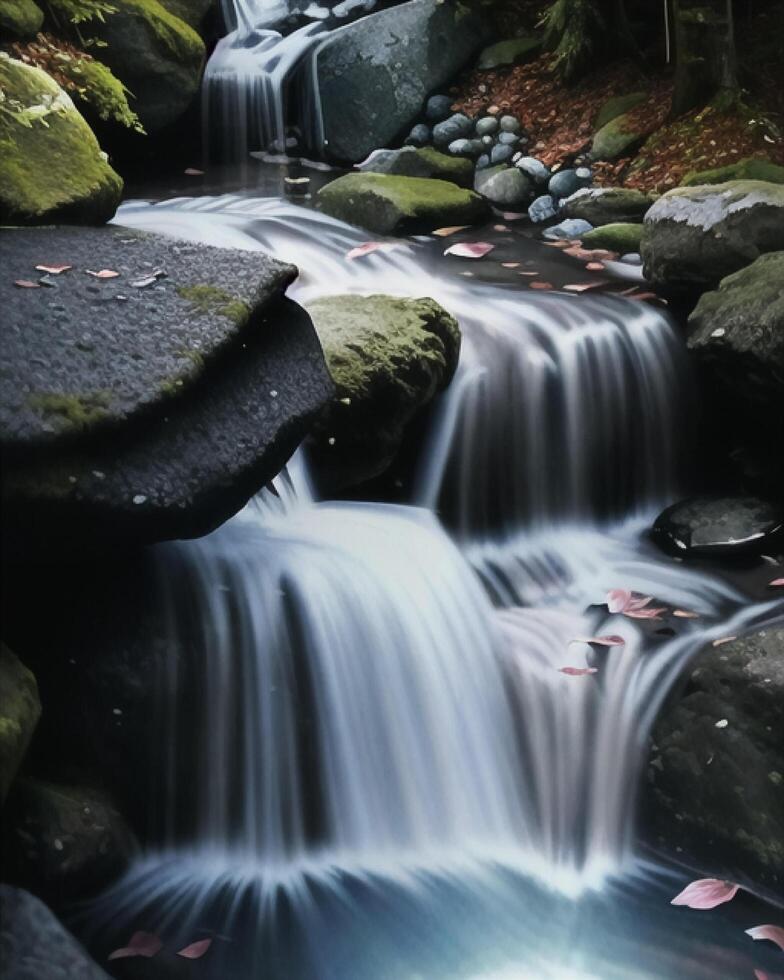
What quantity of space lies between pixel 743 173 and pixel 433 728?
15.2 feet

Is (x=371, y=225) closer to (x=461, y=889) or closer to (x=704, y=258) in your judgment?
(x=704, y=258)

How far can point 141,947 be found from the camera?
3.21 meters

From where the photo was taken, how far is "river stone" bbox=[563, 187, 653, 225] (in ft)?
23.9

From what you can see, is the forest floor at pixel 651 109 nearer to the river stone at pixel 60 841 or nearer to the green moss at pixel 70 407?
the green moss at pixel 70 407

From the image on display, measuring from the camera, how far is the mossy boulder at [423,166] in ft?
27.0

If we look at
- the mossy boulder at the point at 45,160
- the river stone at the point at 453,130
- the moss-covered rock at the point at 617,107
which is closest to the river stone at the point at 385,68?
the river stone at the point at 453,130

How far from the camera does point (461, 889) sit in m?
3.46

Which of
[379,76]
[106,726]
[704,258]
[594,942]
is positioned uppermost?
[379,76]

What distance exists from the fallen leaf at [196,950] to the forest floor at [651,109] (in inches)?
229

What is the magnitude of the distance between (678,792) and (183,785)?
160cm

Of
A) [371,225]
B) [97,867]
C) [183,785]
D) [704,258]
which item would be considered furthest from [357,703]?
[371,225]

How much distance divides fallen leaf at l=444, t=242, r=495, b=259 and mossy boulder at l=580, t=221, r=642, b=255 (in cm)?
64

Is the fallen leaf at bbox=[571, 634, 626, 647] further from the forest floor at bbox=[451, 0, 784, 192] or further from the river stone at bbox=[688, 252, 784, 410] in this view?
the forest floor at bbox=[451, 0, 784, 192]

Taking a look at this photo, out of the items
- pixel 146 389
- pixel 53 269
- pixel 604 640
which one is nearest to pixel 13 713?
pixel 146 389
